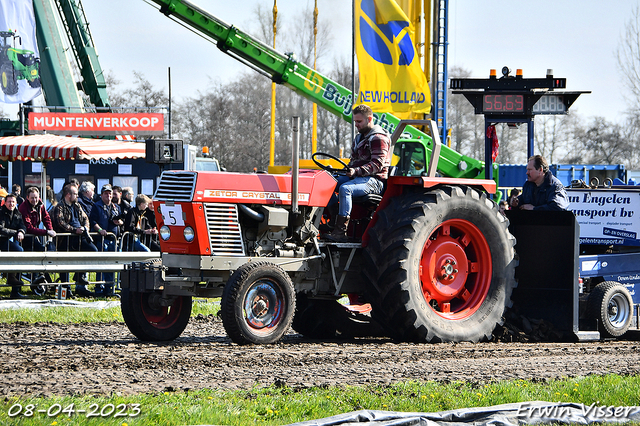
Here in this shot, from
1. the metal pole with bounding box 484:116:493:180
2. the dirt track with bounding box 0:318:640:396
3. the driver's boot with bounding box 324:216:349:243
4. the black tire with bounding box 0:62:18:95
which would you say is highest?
the black tire with bounding box 0:62:18:95

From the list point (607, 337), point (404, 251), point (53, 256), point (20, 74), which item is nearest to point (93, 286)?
point (53, 256)

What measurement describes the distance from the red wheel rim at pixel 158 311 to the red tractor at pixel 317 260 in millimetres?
Answer: 13

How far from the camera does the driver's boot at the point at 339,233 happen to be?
7758 mm

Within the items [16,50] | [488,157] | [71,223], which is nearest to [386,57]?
[488,157]

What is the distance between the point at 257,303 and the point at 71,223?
663cm

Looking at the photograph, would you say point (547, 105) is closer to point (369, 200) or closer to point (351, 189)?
point (369, 200)

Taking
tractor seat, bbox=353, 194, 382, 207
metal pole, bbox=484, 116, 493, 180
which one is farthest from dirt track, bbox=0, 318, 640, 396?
metal pole, bbox=484, 116, 493, 180

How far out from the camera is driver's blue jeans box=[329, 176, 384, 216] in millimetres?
7605

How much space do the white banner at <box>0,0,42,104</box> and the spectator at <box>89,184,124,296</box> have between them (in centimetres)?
1106

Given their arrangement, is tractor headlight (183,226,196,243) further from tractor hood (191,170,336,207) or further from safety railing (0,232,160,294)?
safety railing (0,232,160,294)

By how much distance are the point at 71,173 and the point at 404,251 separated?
17001 millimetres

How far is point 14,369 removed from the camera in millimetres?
5762

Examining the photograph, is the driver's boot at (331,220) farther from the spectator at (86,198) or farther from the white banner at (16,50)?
the white banner at (16,50)

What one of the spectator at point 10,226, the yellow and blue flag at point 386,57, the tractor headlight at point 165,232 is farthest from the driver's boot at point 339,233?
the yellow and blue flag at point 386,57
